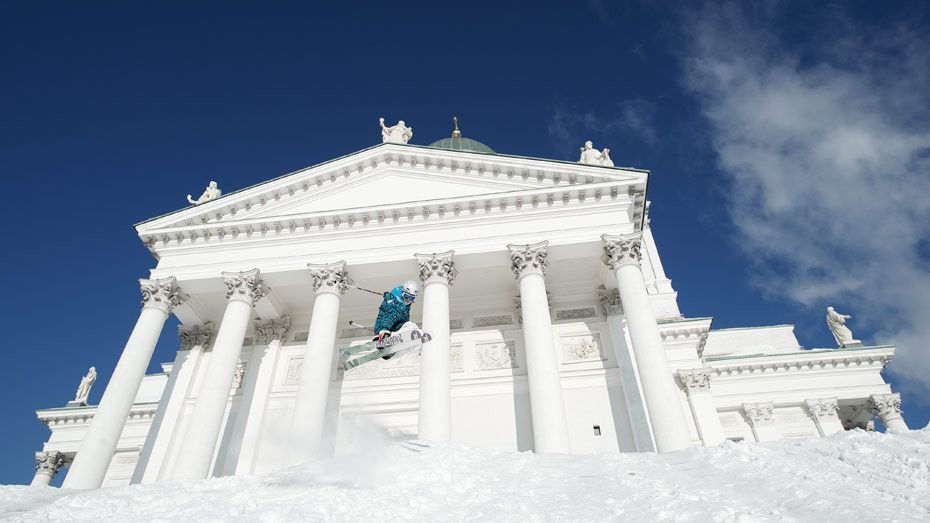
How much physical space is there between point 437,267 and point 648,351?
7435 millimetres

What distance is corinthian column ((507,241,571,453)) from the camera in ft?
52.1

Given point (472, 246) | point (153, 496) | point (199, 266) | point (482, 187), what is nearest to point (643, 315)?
point (472, 246)

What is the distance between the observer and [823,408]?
87.9 feet

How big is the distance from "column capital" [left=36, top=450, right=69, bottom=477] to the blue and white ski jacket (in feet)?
87.6

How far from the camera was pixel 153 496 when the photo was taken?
318 inches

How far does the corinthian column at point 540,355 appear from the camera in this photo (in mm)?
15867

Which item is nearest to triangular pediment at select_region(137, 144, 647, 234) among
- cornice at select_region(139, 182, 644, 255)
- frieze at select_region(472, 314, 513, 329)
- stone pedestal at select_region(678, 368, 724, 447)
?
cornice at select_region(139, 182, 644, 255)

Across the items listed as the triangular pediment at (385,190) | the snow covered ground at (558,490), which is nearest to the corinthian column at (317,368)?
the triangular pediment at (385,190)

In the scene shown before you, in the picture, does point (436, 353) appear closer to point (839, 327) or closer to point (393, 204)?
point (393, 204)

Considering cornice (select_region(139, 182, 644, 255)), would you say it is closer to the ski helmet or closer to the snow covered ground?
the ski helmet

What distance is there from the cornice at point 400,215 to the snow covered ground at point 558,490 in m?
12.2

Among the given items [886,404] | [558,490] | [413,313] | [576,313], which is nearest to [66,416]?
[413,313]

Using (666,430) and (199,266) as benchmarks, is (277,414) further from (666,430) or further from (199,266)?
(666,430)

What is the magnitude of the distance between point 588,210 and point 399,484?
47.4 ft
